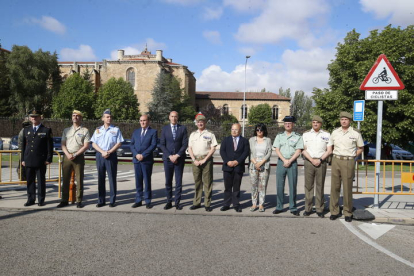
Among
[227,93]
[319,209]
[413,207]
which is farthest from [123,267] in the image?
[227,93]

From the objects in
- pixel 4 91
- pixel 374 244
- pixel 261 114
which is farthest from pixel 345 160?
pixel 261 114

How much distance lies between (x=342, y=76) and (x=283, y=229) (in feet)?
68.4

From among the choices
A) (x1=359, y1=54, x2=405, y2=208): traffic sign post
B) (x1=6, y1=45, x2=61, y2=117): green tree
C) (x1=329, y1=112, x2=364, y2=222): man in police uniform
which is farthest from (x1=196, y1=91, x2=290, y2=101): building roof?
(x1=329, y1=112, x2=364, y2=222): man in police uniform

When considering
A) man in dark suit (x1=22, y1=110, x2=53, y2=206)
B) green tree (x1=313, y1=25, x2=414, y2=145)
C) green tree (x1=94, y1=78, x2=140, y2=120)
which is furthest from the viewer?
green tree (x1=94, y1=78, x2=140, y2=120)

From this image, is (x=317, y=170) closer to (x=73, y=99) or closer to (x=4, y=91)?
(x=73, y=99)

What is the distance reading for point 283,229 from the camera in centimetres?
566

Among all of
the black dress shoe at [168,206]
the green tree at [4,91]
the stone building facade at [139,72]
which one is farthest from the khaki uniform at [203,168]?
the stone building facade at [139,72]

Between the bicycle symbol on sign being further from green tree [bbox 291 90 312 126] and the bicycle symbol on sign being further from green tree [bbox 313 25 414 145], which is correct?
green tree [bbox 291 90 312 126]

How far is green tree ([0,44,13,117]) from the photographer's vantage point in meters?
50.5

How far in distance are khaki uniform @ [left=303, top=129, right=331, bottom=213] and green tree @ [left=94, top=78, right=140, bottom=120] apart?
53881mm

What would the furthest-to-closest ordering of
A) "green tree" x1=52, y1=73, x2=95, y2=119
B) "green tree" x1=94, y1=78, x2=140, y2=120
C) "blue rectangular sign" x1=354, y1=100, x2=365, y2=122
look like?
"green tree" x1=94, y1=78, x2=140, y2=120, "green tree" x1=52, y1=73, x2=95, y2=119, "blue rectangular sign" x1=354, y1=100, x2=365, y2=122

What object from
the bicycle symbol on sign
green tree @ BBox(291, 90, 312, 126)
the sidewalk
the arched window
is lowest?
the sidewalk

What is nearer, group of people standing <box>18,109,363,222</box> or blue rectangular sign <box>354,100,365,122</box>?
group of people standing <box>18,109,363,222</box>

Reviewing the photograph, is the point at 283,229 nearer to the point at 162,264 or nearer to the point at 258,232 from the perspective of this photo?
the point at 258,232
